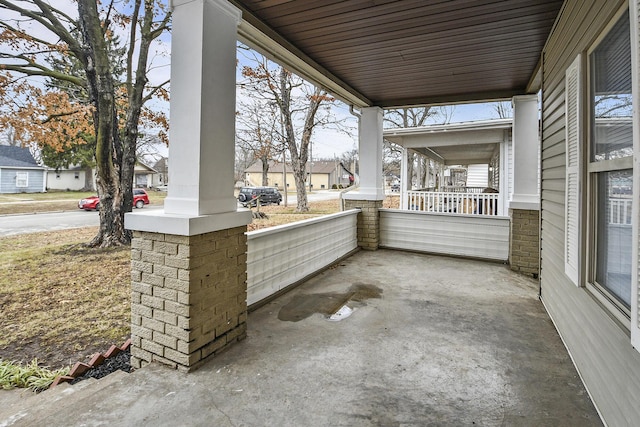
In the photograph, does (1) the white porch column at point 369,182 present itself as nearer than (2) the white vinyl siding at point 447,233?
No

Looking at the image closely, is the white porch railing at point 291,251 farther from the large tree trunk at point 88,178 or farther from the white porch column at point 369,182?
the large tree trunk at point 88,178

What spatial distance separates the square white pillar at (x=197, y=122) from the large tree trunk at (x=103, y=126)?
21.1 feet

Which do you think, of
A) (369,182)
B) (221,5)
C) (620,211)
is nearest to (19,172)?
(369,182)

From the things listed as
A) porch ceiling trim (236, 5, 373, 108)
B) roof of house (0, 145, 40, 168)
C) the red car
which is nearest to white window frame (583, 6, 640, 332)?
porch ceiling trim (236, 5, 373, 108)

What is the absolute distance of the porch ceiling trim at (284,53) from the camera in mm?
3148

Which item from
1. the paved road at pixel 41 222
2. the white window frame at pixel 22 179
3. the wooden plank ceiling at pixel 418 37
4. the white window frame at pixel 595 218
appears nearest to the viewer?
the white window frame at pixel 595 218

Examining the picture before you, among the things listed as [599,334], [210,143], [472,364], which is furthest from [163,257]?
[599,334]

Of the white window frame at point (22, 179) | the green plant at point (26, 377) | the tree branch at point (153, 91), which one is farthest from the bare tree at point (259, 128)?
the white window frame at point (22, 179)

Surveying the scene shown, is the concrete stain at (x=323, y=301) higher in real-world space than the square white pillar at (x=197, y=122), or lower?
lower

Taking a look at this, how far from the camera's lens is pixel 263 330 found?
2.97 metres

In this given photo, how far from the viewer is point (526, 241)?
4.99m

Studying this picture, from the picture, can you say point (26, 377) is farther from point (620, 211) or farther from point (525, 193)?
point (525, 193)

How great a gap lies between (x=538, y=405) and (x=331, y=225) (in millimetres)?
3707

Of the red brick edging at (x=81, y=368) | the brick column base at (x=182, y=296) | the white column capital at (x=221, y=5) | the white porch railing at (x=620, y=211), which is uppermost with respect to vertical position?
the white column capital at (x=221, y=5)
